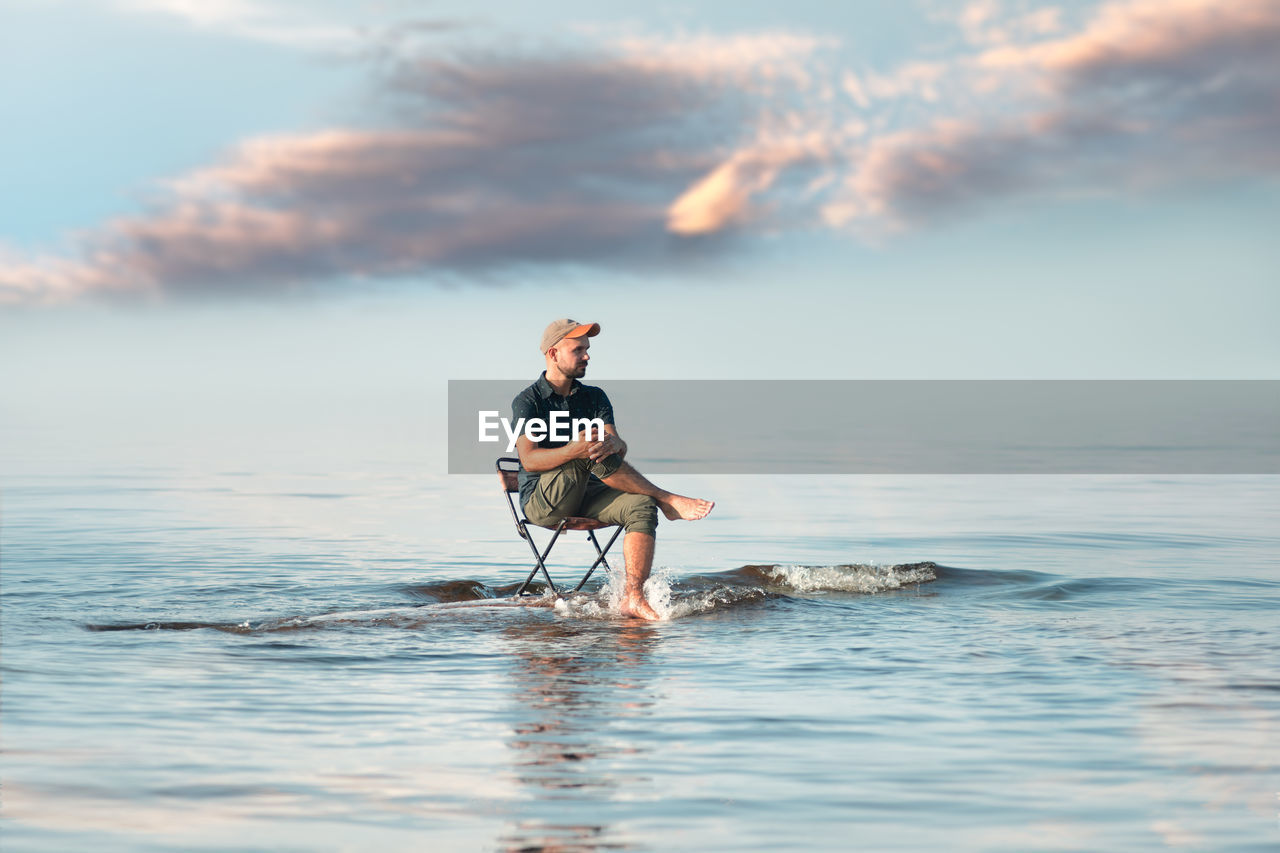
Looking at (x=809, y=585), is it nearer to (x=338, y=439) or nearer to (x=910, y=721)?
(x=910, y=721)

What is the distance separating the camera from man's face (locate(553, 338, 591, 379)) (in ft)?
24.2

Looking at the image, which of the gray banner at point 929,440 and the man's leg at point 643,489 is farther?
the gray banner at point 929,440

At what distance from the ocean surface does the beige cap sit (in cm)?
151

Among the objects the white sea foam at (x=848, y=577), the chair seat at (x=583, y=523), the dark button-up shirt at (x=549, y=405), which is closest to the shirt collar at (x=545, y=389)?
the dark button-up shirt at (x=549, y=405)

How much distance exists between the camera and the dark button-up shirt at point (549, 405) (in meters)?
7.43

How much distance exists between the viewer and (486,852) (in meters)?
3.38

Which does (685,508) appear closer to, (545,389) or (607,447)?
(607,447)

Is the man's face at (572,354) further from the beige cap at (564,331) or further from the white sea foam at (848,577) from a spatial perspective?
the white sea foam at (848,577)

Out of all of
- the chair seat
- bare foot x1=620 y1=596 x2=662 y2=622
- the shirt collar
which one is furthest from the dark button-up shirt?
bare foot x1=620 y1=596 x2=662 y2=622

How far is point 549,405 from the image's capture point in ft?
24.6

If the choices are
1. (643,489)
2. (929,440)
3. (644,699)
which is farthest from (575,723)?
(929,440)

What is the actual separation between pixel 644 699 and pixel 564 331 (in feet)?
9.11

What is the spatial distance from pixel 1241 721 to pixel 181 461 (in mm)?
20067

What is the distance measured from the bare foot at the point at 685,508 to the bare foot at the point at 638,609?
50 centimetres
